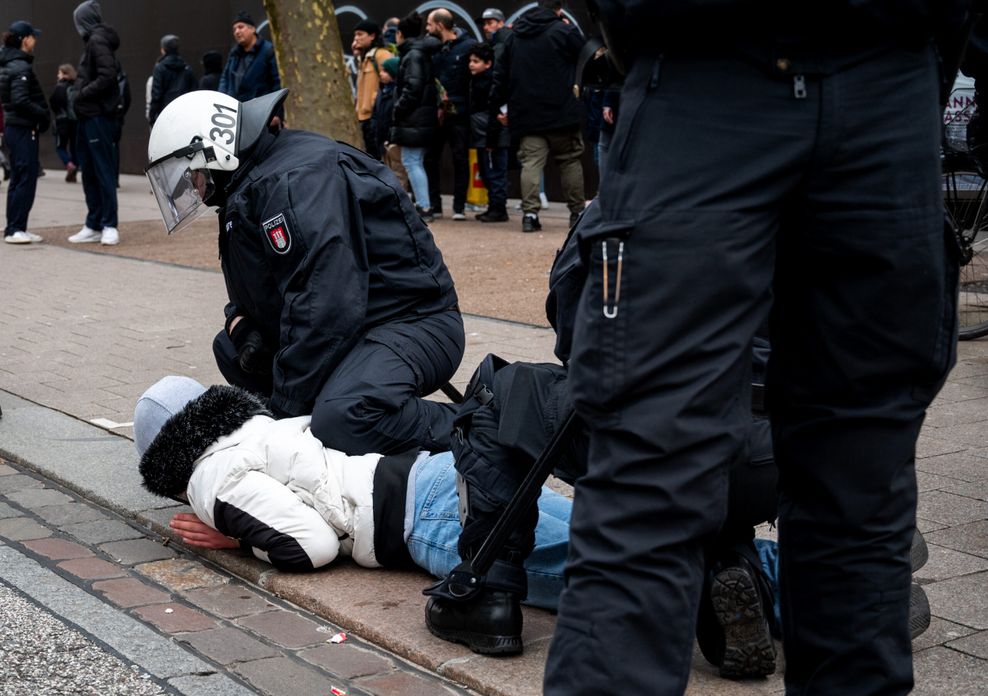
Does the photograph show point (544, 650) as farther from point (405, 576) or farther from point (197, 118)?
point (197, 118)

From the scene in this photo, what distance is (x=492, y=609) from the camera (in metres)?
3.16

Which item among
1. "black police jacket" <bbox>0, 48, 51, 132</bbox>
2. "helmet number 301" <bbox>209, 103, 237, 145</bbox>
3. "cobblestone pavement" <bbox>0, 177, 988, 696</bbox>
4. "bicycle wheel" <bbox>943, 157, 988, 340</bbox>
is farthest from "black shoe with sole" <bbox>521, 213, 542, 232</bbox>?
"helmet number 301" <bbox>209, 103, 237, 145</bbox>

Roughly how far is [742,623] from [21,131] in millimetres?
10463

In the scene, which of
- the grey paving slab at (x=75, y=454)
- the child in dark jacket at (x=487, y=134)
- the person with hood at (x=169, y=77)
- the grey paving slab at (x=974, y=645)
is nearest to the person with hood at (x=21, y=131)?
the child in dark jacket at (x=487, y=134)

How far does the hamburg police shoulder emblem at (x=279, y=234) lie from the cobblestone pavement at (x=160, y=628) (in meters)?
0.96

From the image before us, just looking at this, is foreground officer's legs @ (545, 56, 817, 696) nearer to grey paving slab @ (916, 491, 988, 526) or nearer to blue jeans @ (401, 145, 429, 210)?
grey paving slab @ (916, 491, 988, 526)

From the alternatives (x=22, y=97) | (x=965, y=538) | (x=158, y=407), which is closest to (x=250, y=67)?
(x=22, y=97)

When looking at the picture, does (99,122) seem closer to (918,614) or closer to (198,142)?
(198,142)

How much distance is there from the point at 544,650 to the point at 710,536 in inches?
50.9

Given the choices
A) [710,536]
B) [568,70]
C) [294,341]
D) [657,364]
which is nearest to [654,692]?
[710,536]

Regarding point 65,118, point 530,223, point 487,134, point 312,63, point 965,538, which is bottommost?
point 530,223

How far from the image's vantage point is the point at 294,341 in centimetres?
425

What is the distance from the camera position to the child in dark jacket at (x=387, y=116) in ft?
43.5

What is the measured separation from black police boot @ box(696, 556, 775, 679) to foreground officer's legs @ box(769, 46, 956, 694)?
0.59m
